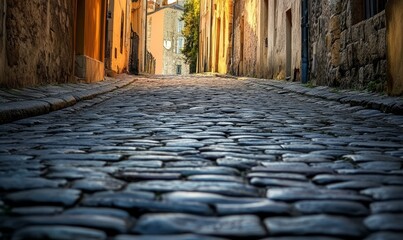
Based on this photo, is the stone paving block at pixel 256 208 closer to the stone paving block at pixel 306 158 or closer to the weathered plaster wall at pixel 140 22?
the stone paving block at pixel 306 158

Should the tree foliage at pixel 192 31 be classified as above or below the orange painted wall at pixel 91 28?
above

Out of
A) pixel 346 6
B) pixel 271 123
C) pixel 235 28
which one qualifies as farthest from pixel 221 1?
pixel 271 123

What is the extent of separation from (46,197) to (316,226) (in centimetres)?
98

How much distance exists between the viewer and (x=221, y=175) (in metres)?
2.46

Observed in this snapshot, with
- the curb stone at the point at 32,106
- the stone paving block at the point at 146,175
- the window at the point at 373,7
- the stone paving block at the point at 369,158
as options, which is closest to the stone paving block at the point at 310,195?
Answer: the stone paving block at the point at 146,175

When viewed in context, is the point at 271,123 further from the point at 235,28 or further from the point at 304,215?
the point at 235,28

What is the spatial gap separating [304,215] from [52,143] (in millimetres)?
2189

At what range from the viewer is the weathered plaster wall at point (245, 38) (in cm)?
1995

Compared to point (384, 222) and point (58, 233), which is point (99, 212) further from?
point (384, 222)

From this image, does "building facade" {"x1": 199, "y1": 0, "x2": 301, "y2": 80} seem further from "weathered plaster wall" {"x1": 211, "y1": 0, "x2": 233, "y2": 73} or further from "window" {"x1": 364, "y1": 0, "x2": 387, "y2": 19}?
"window" {"x1": 364, "y1": 0, "x2": 387, "y2": 19}

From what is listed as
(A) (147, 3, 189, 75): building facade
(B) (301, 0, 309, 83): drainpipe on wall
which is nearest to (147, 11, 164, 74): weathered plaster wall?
(A) (147, 3, 189, 75): building facade

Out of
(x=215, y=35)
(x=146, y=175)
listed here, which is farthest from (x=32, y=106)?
(x=215, y=35)

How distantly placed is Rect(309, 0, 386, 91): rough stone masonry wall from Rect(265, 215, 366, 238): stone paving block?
586 centimetres

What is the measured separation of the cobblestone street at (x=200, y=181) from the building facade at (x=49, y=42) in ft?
7.16
